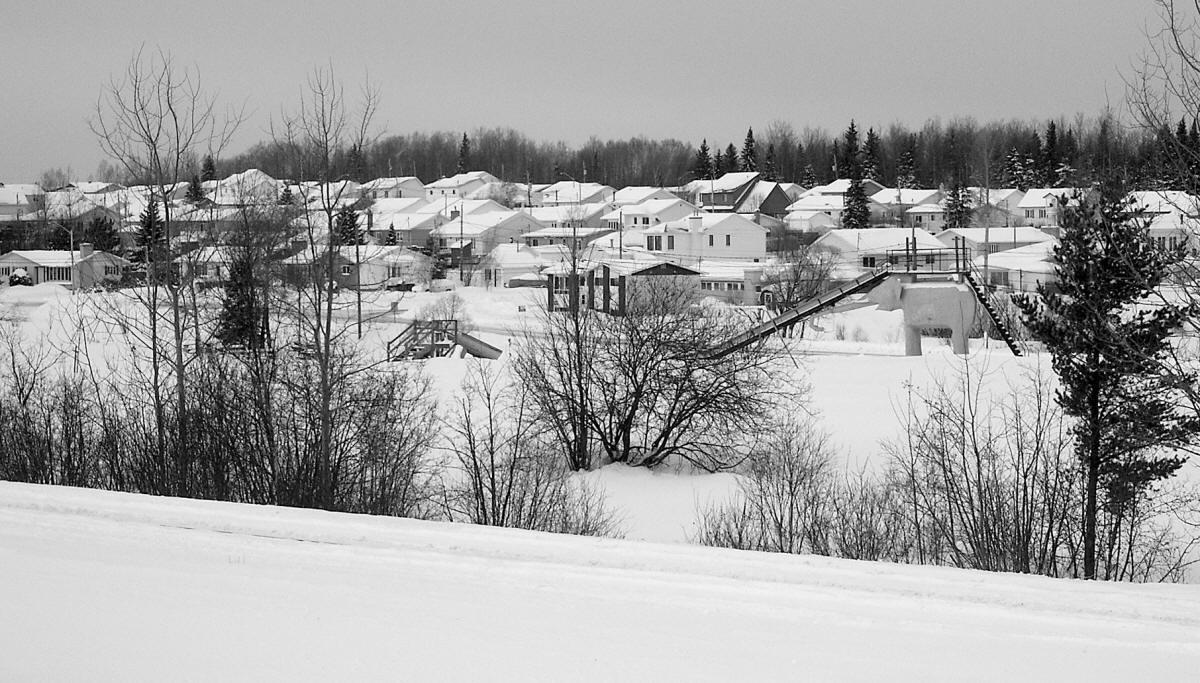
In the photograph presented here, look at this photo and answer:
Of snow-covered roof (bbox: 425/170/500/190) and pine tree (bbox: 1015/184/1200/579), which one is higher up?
snow-covered roof (bbox: 425/170/500/190)

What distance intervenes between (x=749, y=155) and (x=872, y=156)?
739 inches

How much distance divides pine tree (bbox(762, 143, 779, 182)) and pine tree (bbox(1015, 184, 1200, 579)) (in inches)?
4935

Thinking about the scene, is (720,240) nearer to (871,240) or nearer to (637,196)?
(871,240)

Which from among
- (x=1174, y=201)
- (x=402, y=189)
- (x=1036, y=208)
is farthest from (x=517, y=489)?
(x=402, y=189)

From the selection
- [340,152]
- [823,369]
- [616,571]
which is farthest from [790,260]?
[616,571]

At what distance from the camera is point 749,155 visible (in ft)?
500

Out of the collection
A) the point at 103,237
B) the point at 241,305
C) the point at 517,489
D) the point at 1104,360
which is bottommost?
the point at 517,489

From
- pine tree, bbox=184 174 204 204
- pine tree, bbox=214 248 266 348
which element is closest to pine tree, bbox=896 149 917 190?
pine tree, bbox=214 248 266 348

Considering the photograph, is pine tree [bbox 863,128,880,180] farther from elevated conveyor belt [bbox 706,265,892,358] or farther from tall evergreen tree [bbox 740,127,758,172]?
elevated conveyor belt [bbox 706,265,892,358]

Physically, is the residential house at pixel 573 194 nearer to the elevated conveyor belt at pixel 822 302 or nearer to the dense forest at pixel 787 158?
the dense forest at pixel 787 158

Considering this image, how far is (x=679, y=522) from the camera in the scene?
2152cm

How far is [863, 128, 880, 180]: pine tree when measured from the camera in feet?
455

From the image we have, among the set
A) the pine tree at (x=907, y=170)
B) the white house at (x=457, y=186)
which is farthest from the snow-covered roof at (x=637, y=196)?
the pine tree at (x=907, y=170)

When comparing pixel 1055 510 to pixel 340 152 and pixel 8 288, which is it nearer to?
pixel 340 152
